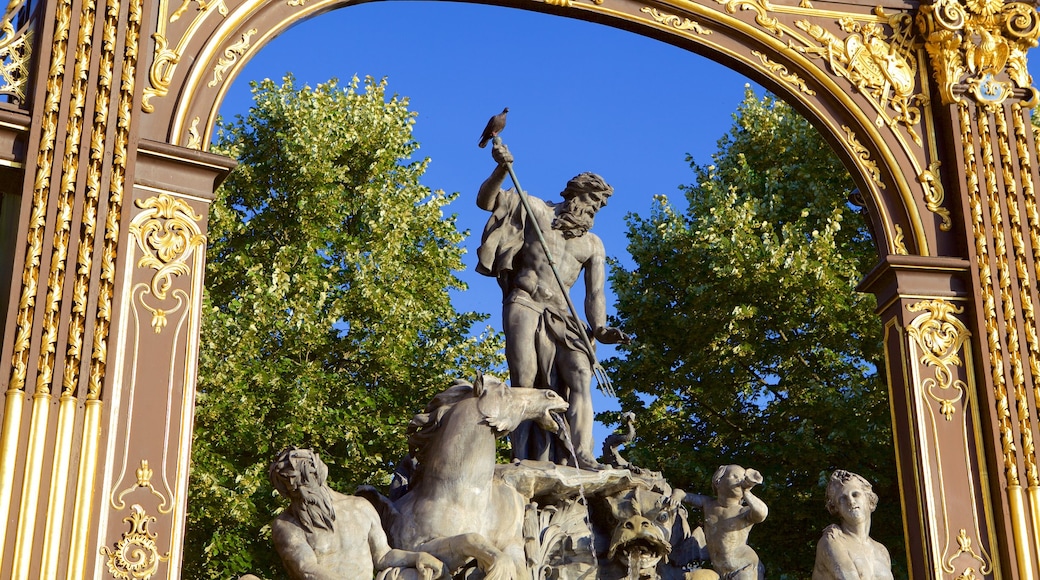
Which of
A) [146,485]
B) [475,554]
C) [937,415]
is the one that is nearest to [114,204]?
[146,485]

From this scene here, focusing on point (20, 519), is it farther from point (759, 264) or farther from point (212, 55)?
point (759, 264)

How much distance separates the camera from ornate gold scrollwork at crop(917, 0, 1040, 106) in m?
9.61

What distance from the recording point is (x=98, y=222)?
721 cm

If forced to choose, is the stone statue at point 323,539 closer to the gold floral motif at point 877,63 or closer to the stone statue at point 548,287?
the stone statue at point 548,287

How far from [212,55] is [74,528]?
2.90 m

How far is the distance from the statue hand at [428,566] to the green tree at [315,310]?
22.9 ft

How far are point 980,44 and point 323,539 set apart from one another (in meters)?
5.66

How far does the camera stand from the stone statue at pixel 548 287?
8.80 m

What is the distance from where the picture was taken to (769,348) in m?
16.0

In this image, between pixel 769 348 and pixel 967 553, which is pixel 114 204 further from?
pixel 769 348

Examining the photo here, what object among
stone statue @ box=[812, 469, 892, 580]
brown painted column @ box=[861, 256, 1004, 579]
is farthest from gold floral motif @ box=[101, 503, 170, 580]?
brown painted column @ box=[861, 256, 1004, 579]

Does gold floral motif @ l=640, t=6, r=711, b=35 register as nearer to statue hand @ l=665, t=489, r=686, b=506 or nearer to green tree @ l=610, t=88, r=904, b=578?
statue hand @ l=665, t=489, r=686, b=506

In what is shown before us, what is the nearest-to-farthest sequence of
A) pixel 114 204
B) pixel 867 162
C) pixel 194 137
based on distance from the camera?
1. pixel 114 204
2. pixel 194 137
3. pixel 867 162

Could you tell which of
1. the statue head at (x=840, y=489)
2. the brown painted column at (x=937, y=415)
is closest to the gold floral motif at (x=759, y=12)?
the brown painted column at (x=937, y=415)
